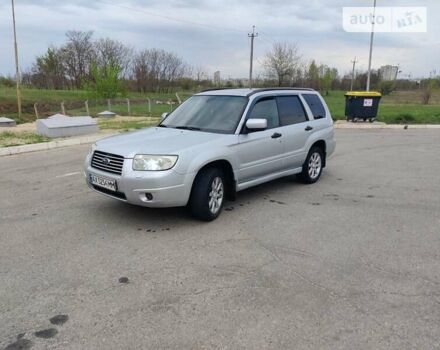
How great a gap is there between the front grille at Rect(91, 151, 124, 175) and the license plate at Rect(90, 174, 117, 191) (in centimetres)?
11

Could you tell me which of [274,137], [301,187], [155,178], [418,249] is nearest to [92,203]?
[155,178]

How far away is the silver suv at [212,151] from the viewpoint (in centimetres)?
457

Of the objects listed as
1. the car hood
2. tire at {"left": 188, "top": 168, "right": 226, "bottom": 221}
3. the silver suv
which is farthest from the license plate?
tire at {"left": 188, "top": 168, "right": 226, "bottom": 221}

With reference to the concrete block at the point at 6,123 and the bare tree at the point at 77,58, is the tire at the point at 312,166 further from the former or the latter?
the bare tree at the point at 77,58

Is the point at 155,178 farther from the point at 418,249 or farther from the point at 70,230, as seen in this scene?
the point at 418,249

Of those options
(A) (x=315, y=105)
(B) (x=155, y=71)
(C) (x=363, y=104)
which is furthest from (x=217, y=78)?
(A) (x=315, y=105)

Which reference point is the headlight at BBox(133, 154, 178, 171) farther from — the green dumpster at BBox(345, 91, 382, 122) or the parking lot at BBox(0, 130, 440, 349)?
the green dumpster at BBox(345, 91, 382, 122)

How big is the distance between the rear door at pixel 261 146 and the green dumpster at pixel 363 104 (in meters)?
13.5

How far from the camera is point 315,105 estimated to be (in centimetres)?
721

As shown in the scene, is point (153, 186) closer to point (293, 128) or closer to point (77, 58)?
point (293, 128)

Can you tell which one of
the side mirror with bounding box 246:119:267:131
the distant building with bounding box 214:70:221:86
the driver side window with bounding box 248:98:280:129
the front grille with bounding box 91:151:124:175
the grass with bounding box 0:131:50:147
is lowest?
the grass with bounding box 0:131:50:147

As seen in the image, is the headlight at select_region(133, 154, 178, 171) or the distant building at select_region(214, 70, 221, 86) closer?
the headlight at select_region(133, 154, 178, 171)

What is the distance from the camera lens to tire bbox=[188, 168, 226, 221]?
4.80 m

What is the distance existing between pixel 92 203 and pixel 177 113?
1847mm
